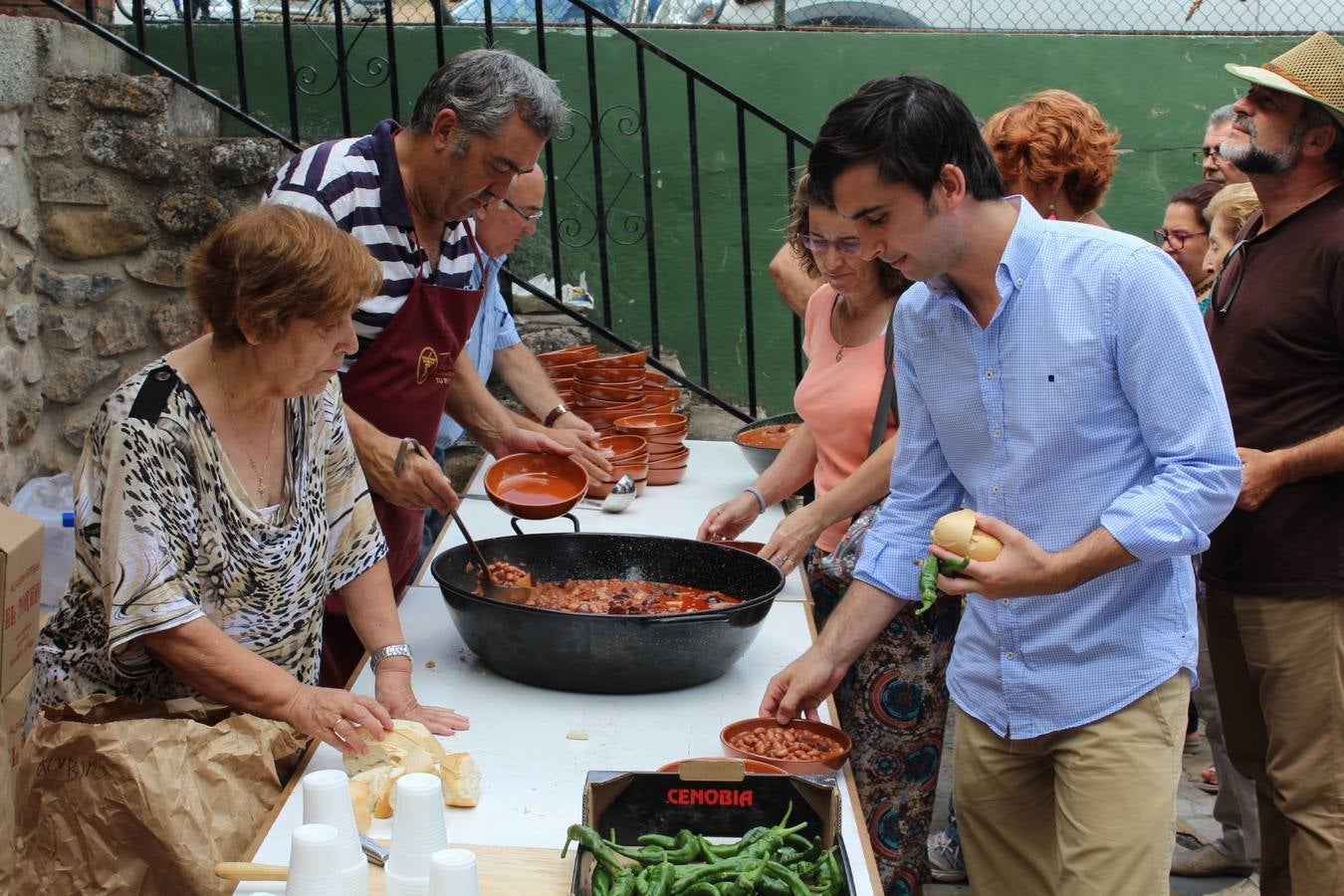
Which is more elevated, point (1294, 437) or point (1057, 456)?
point (1057, 456)

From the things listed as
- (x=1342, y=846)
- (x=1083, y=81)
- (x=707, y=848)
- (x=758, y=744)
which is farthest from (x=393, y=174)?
(x=1083, y=81)

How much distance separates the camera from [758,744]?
86.1 inches

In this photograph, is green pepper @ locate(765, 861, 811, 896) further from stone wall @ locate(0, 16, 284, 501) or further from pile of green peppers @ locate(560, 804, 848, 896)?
stone wall @ locate(0, 16, 284, 501)

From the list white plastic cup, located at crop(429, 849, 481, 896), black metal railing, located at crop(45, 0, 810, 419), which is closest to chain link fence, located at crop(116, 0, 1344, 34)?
black metal railing, located at crop(45, 0, 810, 419)

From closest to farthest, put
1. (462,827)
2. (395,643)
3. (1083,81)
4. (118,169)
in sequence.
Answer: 1. (462,827)
2. (395,643)
3. (118,169)
4. (1083,81)

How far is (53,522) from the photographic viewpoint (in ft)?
14.8

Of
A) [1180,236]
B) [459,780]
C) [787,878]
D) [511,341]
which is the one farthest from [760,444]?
[787,878]

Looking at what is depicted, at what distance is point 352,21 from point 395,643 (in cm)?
501

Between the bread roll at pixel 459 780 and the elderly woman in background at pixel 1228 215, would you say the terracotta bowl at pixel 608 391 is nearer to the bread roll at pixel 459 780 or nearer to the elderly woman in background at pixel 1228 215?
the elderly woman in background at pixel 1228 215

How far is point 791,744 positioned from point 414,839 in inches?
31.2

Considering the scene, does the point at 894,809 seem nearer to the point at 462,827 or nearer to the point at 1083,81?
the point at 462,827

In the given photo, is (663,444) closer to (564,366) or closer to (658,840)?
(564,366)

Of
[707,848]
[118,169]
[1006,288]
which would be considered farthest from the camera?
[118,169]

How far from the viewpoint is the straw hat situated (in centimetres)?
299
